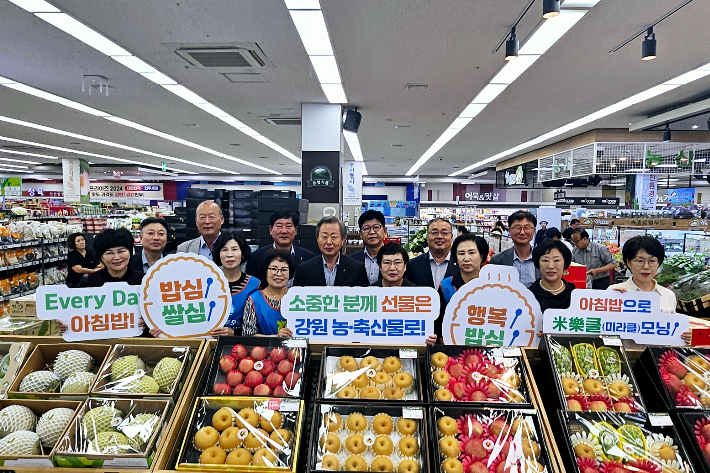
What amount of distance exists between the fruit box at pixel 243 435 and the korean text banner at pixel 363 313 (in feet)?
1.40

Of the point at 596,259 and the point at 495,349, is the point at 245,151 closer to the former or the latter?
the point at 596,259

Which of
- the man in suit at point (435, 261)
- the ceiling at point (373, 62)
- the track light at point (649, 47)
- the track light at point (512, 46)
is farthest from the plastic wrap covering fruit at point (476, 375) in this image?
the track light at point (649, 47)

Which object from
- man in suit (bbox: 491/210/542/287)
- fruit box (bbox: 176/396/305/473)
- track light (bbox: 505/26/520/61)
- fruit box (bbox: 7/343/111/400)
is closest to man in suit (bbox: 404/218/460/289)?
man in suit (bbox: 491/210/542/287)

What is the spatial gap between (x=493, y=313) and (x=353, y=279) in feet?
4.76

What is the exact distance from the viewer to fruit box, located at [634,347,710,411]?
165 cm

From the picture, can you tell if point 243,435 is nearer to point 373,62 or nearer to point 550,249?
point 550,249

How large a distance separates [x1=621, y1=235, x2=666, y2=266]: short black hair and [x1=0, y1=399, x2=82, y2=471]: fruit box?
2999 mm

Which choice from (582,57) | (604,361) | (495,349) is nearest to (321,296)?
(495,349)

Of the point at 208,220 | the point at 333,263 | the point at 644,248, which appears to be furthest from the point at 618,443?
the point at 208,220

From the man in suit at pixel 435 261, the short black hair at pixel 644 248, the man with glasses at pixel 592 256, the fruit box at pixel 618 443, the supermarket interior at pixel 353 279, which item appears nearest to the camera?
the fruit box at pixel 618 443

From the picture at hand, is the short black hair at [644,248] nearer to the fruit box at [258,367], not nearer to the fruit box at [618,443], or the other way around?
the fruit box at [618,443]

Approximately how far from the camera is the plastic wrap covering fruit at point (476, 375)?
5.55 feet

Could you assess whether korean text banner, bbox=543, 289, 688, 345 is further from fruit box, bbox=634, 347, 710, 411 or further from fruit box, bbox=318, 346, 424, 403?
fruit box, bbox=318, 346, 424, 403

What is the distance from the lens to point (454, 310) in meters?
2.02
